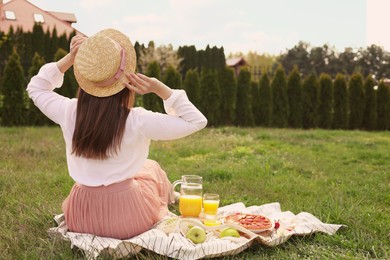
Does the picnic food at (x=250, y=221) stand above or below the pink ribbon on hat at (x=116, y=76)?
below

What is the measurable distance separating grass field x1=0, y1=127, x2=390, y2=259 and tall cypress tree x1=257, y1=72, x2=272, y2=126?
128 inches

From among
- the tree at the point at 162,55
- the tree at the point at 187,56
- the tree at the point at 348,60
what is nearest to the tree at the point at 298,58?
the tree at the point at 348,60

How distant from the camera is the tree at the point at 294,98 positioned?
1422cm

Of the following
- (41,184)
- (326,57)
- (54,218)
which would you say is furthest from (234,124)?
(326,57)

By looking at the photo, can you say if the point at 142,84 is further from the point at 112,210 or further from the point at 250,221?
the point at 250,221

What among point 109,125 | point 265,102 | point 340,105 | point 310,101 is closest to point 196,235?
point 109,125

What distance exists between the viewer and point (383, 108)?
48.3ft

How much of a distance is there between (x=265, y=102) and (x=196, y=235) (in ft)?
36.8

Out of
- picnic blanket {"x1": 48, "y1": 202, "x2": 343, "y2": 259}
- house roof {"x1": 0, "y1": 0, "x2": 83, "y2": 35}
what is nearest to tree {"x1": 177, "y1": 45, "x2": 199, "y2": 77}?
house roof {"x1": 0, "y1": 0, "x2": 83, "y2": 35}

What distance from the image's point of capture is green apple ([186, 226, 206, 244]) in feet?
10.0

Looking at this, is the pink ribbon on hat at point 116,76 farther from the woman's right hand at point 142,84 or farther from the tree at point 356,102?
the tree at point 356,102

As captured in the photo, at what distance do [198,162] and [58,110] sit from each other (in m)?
4.02

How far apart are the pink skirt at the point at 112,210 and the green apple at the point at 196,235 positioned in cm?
32

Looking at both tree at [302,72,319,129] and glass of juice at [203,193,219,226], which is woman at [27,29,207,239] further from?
tree at [302,72,319,129]
